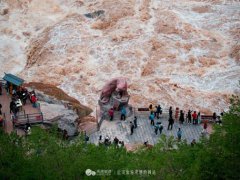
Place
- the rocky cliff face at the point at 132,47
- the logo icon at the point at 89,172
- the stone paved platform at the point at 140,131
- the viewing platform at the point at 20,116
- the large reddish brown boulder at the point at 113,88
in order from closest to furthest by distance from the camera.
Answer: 1. the logo icon at the point at 89,172
2. the viewing platform at the point at 20,116
3. the stone paved platform at the point at 140,131
4. the large reddish brown boulder at the point at 113,88
5. the rocky cliff face at the point at 132,47

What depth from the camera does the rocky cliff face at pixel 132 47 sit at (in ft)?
A: 99.9

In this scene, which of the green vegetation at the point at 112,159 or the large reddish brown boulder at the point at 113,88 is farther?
the large reddish brown boulder at the point at 113,88

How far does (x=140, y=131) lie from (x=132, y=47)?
11.3m

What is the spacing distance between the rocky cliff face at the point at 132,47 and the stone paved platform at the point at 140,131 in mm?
4039

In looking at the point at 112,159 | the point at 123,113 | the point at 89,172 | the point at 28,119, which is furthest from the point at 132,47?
the point at 89,172

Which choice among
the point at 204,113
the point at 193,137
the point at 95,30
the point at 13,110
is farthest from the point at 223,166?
the point at 95,30

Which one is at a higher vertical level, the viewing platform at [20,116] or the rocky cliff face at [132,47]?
the rocky cliff face at [132,47]

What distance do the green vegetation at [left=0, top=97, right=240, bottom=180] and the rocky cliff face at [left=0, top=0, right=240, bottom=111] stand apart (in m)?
13.5

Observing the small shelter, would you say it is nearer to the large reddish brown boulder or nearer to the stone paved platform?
the large reddish brown boulder

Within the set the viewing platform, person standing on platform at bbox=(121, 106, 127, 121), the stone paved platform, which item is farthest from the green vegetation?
person standing on platform at bbox=(121, 106, 127, 121)

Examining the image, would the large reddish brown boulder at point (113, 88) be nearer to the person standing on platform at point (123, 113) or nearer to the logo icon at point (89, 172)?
the person standing on platform at point (123, 113)

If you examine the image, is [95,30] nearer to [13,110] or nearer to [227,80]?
[227,80]

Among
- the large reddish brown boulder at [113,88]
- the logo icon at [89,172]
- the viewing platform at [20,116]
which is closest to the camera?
the logo icon at [89,172]

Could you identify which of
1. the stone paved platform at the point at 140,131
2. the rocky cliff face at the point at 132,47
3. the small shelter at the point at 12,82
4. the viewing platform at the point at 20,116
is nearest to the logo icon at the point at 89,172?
the viewing platform at the point at 20,116
